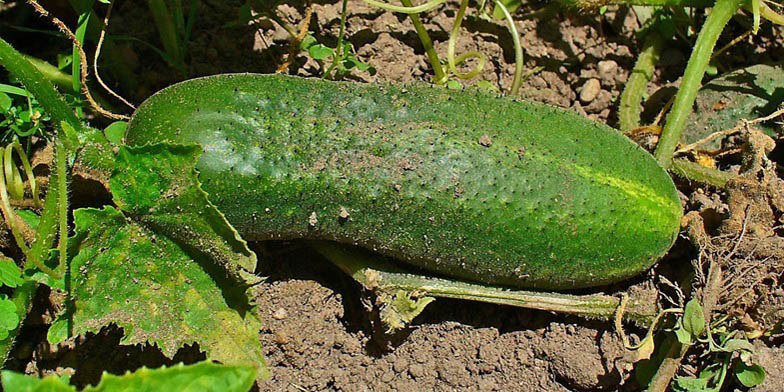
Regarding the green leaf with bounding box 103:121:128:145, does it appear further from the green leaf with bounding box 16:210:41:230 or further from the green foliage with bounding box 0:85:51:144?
the green leaf with bounding box 16:210:41:230

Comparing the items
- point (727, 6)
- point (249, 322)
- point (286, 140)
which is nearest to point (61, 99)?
point (286, 140)

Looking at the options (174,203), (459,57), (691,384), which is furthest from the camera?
(459,57)

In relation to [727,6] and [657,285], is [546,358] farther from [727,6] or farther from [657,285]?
[727,6]

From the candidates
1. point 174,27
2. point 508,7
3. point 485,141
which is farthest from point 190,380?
point 508,7

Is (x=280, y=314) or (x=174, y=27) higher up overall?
(x=174, y=27)

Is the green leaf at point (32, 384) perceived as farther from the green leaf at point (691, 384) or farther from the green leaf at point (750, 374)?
the green leaf at point (750, 374)

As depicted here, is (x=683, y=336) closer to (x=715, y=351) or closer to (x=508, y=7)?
(x=715, y=351)
